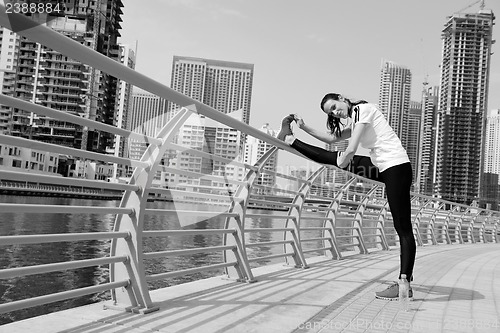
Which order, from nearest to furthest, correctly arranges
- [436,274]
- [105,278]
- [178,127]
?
[178,127] → [436,274] → [105,278]

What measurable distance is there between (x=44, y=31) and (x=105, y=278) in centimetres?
962

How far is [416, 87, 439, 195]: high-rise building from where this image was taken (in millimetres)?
130000

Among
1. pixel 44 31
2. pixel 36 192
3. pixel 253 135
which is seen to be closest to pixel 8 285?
pixel 253 135

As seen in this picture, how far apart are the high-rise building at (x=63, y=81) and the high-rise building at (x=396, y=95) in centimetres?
9029

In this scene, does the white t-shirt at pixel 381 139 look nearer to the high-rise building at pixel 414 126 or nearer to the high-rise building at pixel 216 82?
the high-rise building at pixel 216 82

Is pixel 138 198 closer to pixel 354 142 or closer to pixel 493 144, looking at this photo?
pixel 354 142

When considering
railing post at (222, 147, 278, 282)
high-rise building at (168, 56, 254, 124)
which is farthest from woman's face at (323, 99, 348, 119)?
high-rise building at (168, 56, 254, 124)

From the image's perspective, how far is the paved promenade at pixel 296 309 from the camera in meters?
2.50

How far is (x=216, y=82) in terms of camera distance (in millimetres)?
148625

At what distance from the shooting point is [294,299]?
341 cm

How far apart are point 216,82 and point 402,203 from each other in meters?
148

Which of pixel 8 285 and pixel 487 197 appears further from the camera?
pixel 487 197

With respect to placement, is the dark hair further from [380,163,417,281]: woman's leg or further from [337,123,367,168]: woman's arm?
[380,163,417,281]: woman's leg

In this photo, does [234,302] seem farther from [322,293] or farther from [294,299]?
[322,293]
